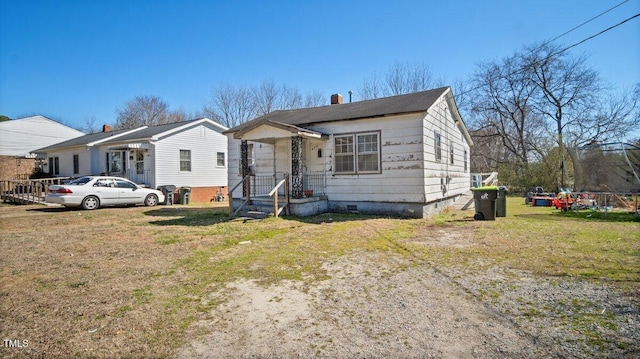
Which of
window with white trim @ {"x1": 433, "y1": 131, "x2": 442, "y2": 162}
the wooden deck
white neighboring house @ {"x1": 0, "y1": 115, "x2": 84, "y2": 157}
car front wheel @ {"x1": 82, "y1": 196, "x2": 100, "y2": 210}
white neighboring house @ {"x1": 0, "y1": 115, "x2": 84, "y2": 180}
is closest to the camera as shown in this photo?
window with white trim @ {"x1": 433, "y1": 131, "x2": 442, "y2": 162}

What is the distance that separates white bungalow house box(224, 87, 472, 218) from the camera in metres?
11.2

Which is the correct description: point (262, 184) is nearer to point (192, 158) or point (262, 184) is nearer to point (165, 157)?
point (165, 157)

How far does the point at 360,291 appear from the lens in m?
4.41

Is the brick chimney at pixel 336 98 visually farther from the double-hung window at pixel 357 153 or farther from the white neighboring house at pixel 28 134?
the white neighboring house at pixel 28 134

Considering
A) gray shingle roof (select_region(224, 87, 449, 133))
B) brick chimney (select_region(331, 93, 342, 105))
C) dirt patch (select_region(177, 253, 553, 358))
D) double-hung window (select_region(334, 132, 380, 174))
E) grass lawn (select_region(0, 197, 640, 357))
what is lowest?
dirt patch (select_region(177, 253, 553, 358))

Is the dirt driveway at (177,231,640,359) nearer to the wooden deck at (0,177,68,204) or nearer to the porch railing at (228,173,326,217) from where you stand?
the porch railing at (228,173,326,217)

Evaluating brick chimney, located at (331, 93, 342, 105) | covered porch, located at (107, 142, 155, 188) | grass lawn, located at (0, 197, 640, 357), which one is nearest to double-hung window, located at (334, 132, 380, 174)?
grass lawn, located at (0, 197, 640, 357)

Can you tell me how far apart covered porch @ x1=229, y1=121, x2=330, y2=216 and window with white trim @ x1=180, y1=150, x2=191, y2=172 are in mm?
7682

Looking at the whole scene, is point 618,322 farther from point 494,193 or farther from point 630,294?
point 494,193

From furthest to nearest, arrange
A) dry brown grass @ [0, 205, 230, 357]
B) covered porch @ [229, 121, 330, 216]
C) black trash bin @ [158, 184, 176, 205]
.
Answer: black trash bin @ [158, 184, 176, 205], covered porch @ [229, 121, 330, 216], dry brown grass @ [0, 205, 230, 357]

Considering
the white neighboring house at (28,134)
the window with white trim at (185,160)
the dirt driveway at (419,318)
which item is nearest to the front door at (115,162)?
the window with white trim at (185,160)

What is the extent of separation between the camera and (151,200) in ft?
57.6

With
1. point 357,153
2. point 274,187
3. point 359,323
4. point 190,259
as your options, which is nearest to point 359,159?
point 357,153

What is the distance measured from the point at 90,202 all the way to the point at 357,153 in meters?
12.0
